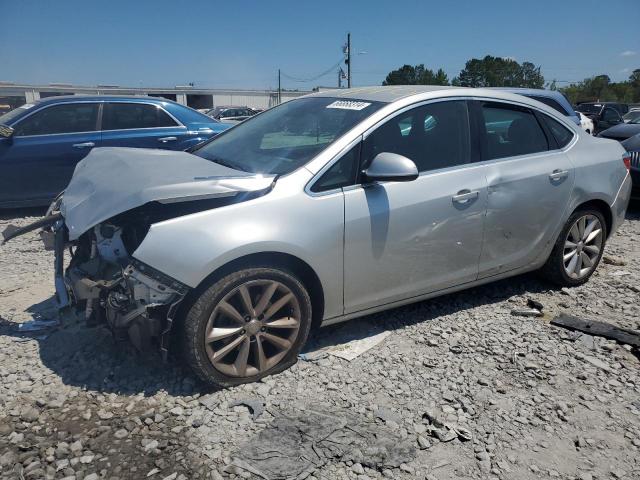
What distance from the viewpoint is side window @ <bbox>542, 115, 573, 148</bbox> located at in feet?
14.0

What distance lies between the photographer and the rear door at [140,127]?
7.33 metres

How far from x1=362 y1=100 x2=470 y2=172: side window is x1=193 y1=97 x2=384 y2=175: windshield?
0.60 ft

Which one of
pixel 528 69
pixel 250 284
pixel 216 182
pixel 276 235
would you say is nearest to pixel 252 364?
pixel 250 284

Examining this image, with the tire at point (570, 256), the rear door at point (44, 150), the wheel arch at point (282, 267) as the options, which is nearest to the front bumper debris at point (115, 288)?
the wheel arch at point (282, 267)

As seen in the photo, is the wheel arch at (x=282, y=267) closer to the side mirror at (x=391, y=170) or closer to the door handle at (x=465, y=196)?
the side mirror at (x=391, y=170)

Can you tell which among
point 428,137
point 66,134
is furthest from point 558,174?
point 66,134

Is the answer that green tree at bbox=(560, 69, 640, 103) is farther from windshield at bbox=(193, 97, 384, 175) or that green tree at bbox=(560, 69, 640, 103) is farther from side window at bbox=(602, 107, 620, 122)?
windshield at bbox=(193, 97, 384, 175)

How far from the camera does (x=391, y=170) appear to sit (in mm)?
3109

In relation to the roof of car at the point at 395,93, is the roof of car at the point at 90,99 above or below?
above


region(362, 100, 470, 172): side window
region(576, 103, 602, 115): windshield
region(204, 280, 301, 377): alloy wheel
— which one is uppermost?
region(576, 103, 602, 115): windshield

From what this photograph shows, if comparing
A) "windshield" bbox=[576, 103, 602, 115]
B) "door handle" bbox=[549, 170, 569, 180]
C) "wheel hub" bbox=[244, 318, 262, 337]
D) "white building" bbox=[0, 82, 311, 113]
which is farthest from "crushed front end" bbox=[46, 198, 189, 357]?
"white building" bbox=[0, 82, 311, 113]

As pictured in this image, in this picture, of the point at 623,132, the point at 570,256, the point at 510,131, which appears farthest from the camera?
the point at 623,132

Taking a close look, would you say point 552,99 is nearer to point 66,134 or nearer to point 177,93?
point 66,134

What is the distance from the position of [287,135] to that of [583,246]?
2.76 metres
